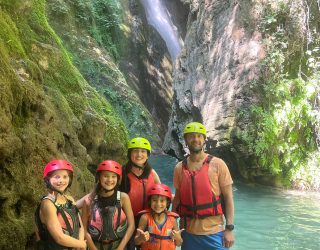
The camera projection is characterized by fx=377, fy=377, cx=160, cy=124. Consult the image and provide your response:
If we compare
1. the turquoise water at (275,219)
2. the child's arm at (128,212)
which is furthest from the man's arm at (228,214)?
the turquoise water at (275,219)

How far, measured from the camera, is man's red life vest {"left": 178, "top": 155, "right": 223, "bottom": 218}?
4.32m

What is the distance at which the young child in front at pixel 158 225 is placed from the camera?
4.10m

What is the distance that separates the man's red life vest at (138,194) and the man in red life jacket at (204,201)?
1.45 ft

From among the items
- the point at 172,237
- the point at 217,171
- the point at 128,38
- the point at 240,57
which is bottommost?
the point at 172,237

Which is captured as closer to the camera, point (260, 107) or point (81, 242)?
point (81, 242)

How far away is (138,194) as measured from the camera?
4371 millimetres

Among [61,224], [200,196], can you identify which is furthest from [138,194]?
[61,224]

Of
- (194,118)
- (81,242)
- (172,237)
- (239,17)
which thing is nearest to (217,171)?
(172,237)

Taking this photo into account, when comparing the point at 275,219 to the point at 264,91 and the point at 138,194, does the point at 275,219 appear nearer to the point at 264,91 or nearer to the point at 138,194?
the point at 264,91

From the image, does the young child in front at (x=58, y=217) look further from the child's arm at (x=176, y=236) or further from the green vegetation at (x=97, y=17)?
the green vegetation at (x=97, y=17)

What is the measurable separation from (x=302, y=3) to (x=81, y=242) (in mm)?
11744

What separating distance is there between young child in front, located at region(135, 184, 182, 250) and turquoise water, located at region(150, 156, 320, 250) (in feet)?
12.1

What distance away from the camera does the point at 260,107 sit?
40.4 ft

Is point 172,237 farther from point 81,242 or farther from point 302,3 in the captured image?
point 302,3
